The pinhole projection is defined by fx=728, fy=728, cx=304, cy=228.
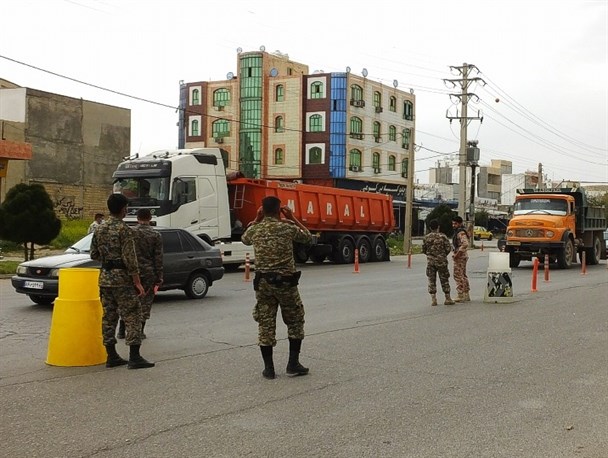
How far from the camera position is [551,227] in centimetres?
2514

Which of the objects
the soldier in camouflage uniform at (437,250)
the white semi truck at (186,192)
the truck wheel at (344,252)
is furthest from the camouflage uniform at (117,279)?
the truck wheel at (344,252)

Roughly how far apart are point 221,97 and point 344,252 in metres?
42.6

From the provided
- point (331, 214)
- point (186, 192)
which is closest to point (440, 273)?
point (186, 192)

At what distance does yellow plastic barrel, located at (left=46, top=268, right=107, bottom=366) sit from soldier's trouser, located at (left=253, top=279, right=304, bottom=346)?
192 cm

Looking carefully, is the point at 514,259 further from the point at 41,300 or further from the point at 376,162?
the point at 376,162

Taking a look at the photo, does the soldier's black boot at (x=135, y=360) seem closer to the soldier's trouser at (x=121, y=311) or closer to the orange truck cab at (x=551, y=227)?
the soldier's trouser at (x=121, y=311)

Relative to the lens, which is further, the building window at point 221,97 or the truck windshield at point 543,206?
the building window at point 221,97

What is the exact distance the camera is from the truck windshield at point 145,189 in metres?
21.5

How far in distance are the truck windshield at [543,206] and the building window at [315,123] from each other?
3852cm

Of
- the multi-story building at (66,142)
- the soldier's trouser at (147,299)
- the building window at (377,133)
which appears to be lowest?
the soldier's trouser at (147,299)

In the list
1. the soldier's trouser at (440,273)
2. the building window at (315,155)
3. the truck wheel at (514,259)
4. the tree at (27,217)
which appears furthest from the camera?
the building window at (315,155)

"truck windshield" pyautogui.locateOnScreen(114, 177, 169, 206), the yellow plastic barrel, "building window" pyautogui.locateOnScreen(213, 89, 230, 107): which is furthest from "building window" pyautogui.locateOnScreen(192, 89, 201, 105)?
the yellow plastic barrel

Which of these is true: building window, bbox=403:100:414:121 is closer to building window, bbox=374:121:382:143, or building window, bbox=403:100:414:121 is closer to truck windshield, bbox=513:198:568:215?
building window, bbox=374:121:382:143

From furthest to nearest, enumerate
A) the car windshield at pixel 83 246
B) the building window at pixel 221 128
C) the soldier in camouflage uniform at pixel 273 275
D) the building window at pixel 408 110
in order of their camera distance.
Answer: the building window at pixel 408 110, the building window at pixel 221 128, the car windshield at pixel 83 246, the soldier in camouflage uniform at pixel 273 275
